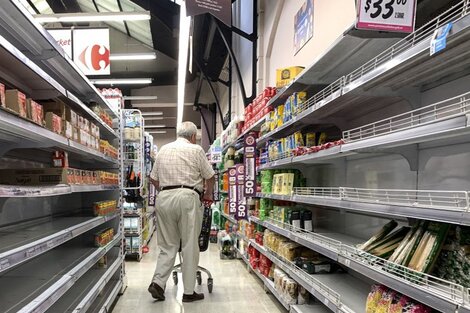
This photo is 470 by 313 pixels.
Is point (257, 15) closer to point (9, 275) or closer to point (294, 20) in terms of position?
point (294, 20)

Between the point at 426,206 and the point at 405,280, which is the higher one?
the point at 426,206

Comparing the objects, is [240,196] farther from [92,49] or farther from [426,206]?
[92,49]

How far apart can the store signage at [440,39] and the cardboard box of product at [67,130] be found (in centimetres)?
204

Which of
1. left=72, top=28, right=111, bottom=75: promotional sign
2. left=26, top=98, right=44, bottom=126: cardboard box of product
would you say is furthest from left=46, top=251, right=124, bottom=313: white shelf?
left=72, top=28, right=111, bottom=75: promotional sign

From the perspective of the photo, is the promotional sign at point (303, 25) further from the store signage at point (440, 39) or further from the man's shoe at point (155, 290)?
the man's shoe at point (155, 290)

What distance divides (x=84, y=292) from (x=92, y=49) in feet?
17.1

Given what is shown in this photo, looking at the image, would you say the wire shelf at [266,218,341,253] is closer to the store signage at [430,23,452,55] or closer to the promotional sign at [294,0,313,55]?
the store signage at [430,23,452,55]

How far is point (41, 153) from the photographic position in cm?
303

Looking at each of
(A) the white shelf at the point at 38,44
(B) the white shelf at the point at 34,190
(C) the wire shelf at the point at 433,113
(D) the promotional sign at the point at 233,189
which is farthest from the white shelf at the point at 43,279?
(D) the promotional sign at the point at 233,189

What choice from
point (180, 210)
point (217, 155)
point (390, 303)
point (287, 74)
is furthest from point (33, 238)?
point (217, 155)

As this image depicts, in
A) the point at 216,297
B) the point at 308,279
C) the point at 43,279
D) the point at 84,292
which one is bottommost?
the point at 216,297

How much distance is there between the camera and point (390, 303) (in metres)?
1.69

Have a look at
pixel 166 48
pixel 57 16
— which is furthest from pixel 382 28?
pixel 166 48

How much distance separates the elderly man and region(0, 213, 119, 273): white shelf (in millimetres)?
761
